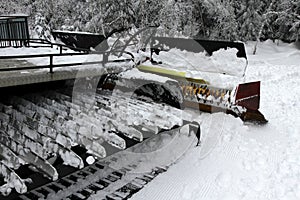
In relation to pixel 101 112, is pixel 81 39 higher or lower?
higher

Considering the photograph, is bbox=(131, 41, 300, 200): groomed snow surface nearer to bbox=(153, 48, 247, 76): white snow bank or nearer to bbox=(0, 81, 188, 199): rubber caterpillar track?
bbox=(0, 81, 188, 199): rubber caterpillar track

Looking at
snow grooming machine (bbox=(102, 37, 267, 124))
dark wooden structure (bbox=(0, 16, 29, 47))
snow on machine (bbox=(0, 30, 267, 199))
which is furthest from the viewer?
dark wooden structure (bbox=(0, 16, 29, 47))

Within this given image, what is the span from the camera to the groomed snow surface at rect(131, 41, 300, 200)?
12.8ft

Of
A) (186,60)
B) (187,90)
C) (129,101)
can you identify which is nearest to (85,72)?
(129,101)

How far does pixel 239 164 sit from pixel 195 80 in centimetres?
286

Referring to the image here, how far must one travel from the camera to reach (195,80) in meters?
7.04

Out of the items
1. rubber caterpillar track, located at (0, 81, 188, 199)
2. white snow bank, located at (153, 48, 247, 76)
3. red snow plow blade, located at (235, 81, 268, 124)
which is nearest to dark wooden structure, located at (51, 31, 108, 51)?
white snow bank, located at (153, 48, 247, 76)

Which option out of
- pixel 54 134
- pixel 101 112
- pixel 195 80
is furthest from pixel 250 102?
pixel 54 134

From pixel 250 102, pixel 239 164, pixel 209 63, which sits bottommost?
pixel 239 164

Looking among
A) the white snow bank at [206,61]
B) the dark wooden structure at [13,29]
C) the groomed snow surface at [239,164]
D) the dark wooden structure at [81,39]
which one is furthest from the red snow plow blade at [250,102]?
the dark wooden structure at [13,29]

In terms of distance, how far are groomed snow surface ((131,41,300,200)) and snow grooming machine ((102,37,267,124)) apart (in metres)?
0.36

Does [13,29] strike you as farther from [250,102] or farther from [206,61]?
[250,102]

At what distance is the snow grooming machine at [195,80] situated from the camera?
5957mm

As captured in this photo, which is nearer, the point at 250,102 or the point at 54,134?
the point at 54,134
